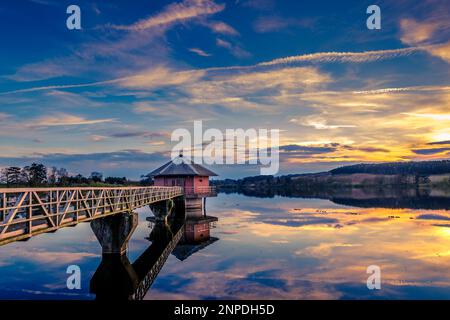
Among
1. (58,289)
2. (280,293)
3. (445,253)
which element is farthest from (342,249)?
(58,289)

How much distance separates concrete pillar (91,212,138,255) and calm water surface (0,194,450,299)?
1094 millimetres

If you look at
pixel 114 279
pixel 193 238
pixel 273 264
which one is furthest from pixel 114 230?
pixel 193 238

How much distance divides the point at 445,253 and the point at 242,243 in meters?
11.9

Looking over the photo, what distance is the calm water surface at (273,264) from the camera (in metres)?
15.1

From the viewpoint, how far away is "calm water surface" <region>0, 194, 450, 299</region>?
1515cm

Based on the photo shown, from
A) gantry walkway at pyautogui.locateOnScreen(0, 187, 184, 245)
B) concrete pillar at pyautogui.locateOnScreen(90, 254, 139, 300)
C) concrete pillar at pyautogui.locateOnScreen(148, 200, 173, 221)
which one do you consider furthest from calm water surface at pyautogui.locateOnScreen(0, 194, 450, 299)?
concrete pillar at pyautogui.locateOnScreen(148, 200, 173, 221)

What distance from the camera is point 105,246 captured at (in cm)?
2048

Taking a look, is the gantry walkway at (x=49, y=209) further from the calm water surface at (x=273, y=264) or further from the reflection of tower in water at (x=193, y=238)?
the reflection of tower in water at (x=193, y=238)

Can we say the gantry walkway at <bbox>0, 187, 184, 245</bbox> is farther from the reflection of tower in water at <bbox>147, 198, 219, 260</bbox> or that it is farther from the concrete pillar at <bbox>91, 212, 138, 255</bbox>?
the reflection of tower in water at <bbox>147, 198, 219, 260</bbox>

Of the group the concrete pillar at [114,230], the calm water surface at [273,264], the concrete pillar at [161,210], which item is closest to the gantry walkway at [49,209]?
the concrete pillar at [114,230]

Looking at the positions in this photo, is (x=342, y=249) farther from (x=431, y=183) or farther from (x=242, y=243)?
(x=431, y=183)

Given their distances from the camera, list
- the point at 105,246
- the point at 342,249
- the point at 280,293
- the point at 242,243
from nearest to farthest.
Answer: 1. the point at 280,293
2. the point at 105,246
3. the point at 342,249
4. the point at 242,243

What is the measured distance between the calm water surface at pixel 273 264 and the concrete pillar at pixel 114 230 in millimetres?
1094
